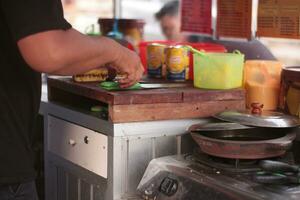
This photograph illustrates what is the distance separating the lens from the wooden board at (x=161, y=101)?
1.63m

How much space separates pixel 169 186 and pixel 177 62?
0.59 metres

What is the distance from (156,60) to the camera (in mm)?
2070

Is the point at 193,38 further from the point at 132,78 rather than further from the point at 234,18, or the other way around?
the point at 132,78

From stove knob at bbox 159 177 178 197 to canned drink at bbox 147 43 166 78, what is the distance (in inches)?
24.9

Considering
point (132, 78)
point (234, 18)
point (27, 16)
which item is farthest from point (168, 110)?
point (234, 18)

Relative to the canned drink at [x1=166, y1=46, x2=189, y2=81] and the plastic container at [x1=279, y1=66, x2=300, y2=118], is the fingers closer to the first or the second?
the canned drink at [x1=166, y1=46, x2=189, y2=81]

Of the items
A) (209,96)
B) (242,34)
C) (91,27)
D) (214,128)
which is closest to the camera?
(214,128)

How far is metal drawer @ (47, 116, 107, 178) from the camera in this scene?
170 cm

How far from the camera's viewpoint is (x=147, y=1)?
3.66 meters

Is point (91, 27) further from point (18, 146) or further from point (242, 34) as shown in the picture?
point (18, 146)

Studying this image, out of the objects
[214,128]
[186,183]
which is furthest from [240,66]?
[186,183]

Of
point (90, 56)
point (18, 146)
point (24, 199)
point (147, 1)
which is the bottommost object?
point (24, 199)

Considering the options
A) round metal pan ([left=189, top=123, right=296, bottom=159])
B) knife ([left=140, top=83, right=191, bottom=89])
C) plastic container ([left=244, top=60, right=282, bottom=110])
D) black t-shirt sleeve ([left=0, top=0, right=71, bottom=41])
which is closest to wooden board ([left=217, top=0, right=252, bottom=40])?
plastic container ([left=244, top=60, right=282, bottom=110])

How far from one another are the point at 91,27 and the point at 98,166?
4.45 feet
